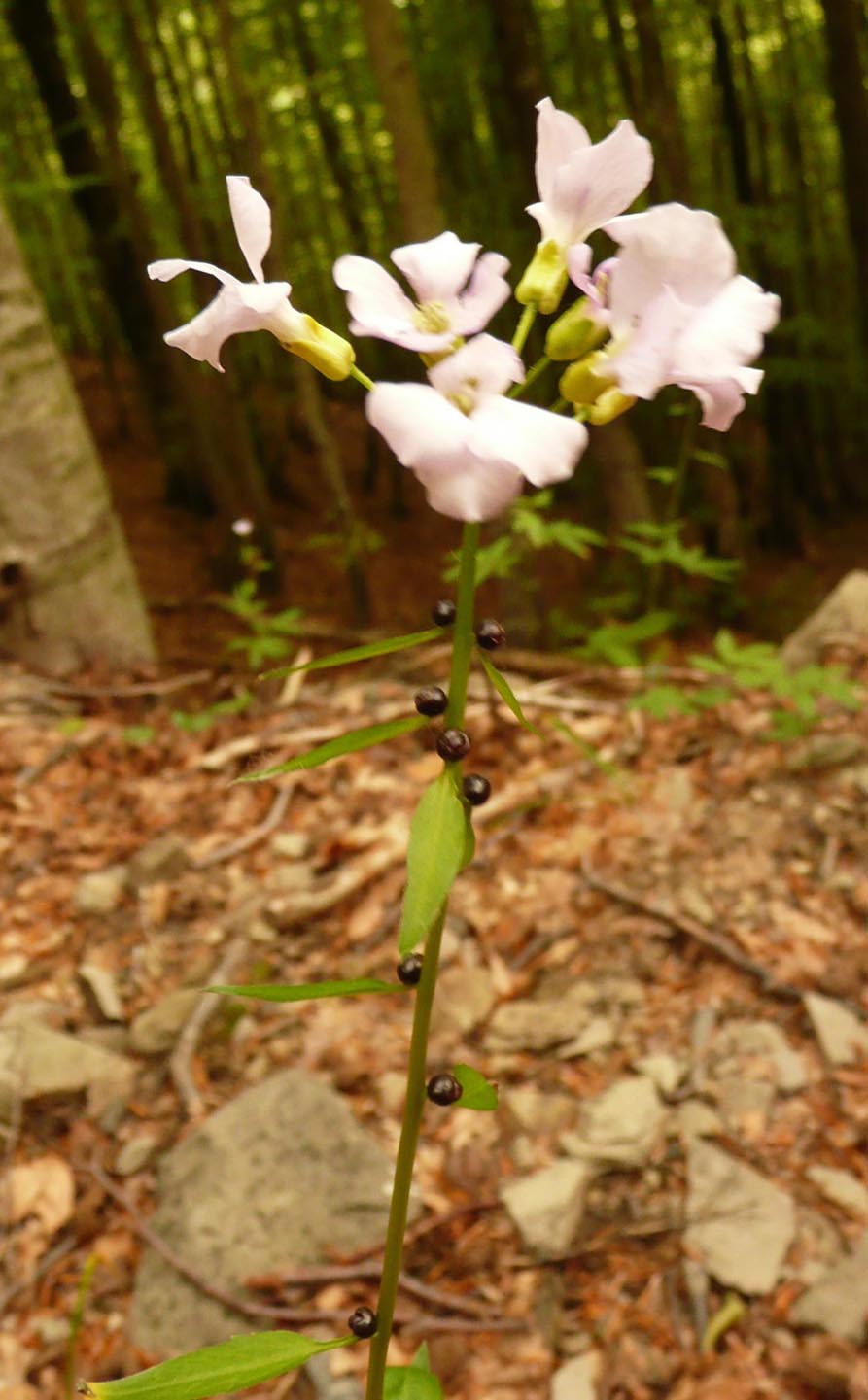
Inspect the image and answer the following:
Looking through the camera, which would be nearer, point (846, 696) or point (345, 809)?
point (846, 696)

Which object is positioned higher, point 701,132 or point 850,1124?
point 701,132

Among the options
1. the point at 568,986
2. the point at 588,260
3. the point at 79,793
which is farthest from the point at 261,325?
the point at 79,793

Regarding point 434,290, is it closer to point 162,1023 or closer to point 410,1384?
point 410,1384

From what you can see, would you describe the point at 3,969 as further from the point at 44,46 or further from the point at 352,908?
the point at 44,46

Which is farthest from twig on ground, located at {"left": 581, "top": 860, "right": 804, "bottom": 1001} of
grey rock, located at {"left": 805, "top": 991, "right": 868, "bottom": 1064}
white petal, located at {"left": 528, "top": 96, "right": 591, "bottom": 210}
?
white petal, located at {"left": 528, "top": 96, "right": 591, "bottom": 210}

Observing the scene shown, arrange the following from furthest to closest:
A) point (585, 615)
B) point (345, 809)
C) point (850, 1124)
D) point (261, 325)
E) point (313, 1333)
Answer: point (585, 615), point (345, 809), point (850, 1124), point (313, 1333), point (261, 325)
